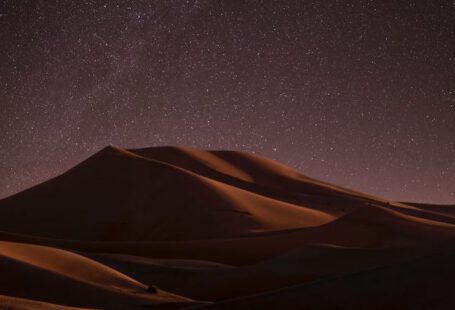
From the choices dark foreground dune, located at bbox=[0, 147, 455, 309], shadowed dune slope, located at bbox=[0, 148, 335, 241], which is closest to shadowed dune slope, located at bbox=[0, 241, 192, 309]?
dark foreground dune, located at bbox=[0, 147, 455, 309]

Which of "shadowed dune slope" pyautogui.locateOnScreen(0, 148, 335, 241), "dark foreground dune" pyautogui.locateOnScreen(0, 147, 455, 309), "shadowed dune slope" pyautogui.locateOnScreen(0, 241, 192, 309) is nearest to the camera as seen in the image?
"dark foreground dune" pyautogui.locateOnScreen(0, 147, 455, 309)

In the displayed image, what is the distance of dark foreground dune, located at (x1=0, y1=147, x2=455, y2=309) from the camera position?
6863 mm

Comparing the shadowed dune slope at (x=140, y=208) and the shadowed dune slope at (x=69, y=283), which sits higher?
the shadowed dune slope at (x=140, y=208)

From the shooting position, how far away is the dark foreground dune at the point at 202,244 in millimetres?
6863

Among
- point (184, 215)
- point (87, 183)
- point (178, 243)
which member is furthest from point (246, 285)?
point (87, 183)

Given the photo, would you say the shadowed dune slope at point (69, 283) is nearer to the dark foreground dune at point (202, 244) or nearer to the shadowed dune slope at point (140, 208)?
the dark foreground dune at point (202, 244)

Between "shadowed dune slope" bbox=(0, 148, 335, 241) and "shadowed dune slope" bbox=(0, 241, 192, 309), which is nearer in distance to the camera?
"shadowed dune slope" bbox=(0, 241, 192, 309)

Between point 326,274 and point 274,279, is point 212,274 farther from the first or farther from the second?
point 326,274

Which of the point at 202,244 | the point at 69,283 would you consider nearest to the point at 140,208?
the point at 202,244

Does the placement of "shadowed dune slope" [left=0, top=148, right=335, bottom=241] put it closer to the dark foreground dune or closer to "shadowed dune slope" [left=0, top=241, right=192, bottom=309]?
the dark foreground dune

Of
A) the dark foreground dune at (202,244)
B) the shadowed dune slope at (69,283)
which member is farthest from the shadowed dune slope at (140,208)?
the shadowed dune slope at (69,283)

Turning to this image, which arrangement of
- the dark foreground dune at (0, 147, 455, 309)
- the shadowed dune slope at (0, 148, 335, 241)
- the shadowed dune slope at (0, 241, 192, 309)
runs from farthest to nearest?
the shadowed dune slope at (0, 148, 335, 241), the shadowed dune slope at (0, 241, 192, 309), the dark foreground dune at (0, 147, 455, 309)

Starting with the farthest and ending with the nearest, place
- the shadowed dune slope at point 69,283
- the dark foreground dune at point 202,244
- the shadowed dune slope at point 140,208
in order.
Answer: the shadowed dune slope at point 140,208 < the shadowed dune slope at point 69,283 < the dark foreground dune at point 202,244

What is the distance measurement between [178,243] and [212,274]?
28.2ft
